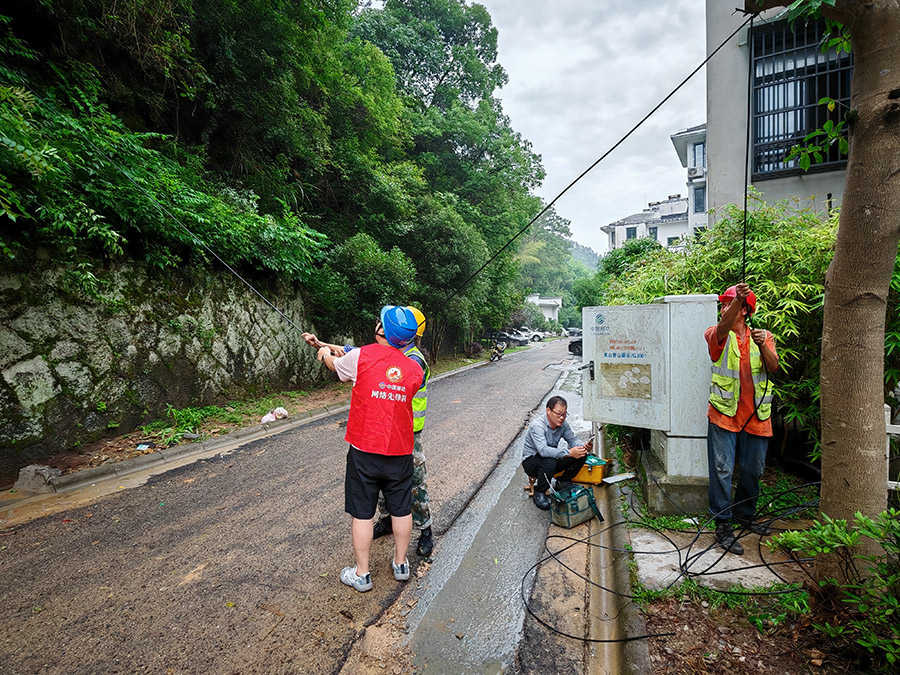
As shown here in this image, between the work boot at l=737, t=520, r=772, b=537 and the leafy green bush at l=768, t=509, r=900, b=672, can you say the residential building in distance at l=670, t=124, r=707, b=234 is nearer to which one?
the work boot at l=737, t=520, r=772, b=537

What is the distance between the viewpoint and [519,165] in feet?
67.5

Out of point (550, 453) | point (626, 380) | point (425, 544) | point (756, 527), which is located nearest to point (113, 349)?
point (425, 544)

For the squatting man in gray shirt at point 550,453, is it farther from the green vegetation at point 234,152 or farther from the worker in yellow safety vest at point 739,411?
the green vegetation at point 234,152

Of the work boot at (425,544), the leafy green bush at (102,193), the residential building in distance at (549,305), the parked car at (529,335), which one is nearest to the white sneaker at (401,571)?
the work boot at (425,544)

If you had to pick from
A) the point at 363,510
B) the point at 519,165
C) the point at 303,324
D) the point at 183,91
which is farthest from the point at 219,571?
the point at 519,165

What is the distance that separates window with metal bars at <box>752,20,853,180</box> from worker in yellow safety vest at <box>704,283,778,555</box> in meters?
5.97

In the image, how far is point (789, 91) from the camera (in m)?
6.77

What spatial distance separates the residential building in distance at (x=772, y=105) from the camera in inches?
256

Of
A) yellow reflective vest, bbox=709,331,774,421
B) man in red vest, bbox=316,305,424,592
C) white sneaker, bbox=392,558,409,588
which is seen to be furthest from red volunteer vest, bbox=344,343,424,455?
yellow reflective vest, bbox=709,331,774,421

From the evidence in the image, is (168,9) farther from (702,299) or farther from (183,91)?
(702,299)

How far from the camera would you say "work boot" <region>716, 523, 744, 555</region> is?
→ 2846mm

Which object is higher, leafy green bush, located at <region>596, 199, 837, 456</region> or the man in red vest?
leafy green bush, located at <region>596, 199, 837, 456</region>

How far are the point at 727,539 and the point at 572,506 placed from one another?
1.15m

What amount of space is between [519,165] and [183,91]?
1593 cm
